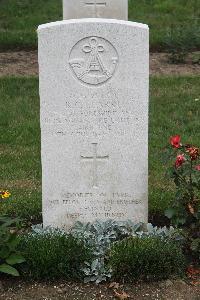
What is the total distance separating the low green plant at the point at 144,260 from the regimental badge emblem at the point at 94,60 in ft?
3.77

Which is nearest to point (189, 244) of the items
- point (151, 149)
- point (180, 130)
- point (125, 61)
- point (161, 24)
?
point (125, 61)

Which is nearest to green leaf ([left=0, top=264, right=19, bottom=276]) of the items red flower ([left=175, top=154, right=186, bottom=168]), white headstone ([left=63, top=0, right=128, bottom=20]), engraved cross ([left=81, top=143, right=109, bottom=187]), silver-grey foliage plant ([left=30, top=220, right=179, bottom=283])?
silver-grey foliage plant ([left=30, top=220, right=179, bottom=283])

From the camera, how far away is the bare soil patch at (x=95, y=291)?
4.76 metres

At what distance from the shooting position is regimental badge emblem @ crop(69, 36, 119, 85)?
503 cm

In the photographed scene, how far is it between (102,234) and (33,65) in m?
6.29

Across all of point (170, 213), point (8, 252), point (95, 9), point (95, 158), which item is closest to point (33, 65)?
point (95, 9)

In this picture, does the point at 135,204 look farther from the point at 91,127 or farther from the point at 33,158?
the point at 33,158

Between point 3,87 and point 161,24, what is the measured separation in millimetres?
4413

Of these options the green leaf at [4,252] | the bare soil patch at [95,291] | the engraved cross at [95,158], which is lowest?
the bare soil patch at [95,291]

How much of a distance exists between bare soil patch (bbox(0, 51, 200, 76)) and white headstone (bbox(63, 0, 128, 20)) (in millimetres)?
1424

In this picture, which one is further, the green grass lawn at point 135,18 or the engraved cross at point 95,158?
the green grass lawn at point 135,18

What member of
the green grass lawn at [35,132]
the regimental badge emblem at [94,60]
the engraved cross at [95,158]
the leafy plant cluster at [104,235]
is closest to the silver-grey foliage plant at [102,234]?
the leafy plant cluster at [104,235]

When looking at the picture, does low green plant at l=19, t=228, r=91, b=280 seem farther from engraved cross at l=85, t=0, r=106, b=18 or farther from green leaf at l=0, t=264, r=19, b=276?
engraved cross at l=85, t=0, r=106, b=18

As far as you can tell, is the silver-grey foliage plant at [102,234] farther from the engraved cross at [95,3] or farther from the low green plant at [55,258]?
the engraved cross at [95,3]
